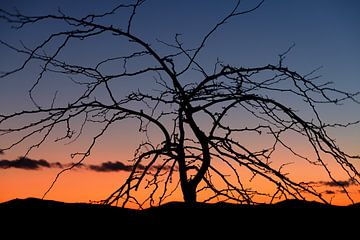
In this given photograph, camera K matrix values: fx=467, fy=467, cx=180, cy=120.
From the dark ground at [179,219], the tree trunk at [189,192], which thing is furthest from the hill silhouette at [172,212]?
the tree trunk at [189,192]

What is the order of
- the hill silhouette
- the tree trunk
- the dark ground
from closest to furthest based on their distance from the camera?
the dark ground
the hill silhouette
the tree trunk

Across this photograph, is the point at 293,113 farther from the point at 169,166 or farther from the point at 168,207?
the point at 168,207

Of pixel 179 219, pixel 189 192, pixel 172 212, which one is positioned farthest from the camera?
pixel 189 192

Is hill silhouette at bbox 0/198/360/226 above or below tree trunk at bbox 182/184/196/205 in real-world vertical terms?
below

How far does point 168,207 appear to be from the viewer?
3.32 m

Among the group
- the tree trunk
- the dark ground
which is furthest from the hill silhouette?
the tree trunk

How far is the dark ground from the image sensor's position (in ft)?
9.41

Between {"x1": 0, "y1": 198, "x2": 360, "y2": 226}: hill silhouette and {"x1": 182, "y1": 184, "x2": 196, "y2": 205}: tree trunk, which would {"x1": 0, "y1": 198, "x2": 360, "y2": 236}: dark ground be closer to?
{"x1": 0, "y1": 198, "x2": 360, "y2": 226}: hill silhouette

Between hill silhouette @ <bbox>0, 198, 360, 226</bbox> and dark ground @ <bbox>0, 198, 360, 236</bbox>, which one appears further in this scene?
hill silhouette @ <bbox>0, 198, 360, 226</bbox>

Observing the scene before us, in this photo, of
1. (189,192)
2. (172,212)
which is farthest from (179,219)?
(189,192)

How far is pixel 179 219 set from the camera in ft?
9.96

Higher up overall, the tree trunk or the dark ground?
the tree trunk

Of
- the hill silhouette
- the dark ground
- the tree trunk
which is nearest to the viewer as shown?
the dark ground

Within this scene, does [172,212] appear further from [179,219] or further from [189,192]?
[189,192]
